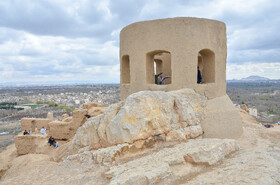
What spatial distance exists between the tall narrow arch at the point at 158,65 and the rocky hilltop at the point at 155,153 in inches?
69.4

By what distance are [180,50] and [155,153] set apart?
3976mm

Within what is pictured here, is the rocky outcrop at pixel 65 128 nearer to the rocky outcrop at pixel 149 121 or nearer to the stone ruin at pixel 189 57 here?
the stone ruin at pixel 189 57

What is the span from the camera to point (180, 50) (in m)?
7.15

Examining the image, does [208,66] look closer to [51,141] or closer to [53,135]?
[51,141]

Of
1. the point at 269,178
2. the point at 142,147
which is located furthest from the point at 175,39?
the point at 269,178

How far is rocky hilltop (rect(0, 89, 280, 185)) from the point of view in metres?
3.71

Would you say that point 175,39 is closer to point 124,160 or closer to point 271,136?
point 124,160

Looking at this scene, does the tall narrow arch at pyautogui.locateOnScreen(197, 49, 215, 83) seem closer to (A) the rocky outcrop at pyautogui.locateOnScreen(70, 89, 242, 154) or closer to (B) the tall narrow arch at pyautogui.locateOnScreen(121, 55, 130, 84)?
(A) the rocky outcrop at pyautogui.locateOnScreen(70, 89, 242, 154)

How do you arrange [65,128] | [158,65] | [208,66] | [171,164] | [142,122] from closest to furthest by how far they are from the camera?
[171,164], [142,122], [208,66], [65,128], [158,65]

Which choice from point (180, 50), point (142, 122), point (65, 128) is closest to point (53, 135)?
point (65, 128)

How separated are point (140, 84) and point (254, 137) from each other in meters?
5.01

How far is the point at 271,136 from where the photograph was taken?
8.30 m

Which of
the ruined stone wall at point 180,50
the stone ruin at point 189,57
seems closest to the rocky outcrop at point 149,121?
the stone ruin at point 189,57

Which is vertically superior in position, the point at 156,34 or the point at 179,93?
the point at 156,34
